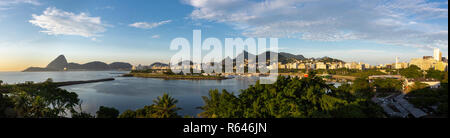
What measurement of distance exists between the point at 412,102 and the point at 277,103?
889 cm

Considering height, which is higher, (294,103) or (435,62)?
(435,62)

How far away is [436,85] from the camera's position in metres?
11.7

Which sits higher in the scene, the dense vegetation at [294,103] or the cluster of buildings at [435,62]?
the cluster of buildings at [435,62]

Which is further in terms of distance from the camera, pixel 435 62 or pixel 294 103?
pixel 435 62

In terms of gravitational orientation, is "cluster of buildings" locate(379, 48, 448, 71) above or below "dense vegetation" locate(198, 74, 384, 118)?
above

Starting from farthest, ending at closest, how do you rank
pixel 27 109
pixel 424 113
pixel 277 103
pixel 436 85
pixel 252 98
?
pixel 436 85 < pixel 424 113 < pixel 27 109 < pixel 252 98 < pixel 277 103

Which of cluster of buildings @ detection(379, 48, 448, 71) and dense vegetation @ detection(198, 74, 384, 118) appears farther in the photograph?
dense vegetation @ detection(198, 74, 384, 118)

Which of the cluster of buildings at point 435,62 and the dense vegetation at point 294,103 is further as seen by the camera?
the dense vegetation at point 294,103
